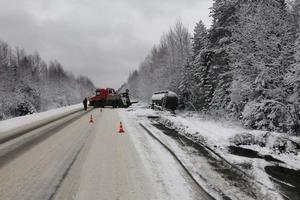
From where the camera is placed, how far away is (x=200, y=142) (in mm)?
12547

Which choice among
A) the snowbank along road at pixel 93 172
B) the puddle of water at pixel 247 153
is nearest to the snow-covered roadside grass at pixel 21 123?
the snowbank along road at pixel 93 172

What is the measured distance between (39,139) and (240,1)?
62.3 ft

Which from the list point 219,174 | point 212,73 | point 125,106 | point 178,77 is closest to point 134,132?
point 219,174

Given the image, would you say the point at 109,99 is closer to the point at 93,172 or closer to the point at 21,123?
the point at 21,123

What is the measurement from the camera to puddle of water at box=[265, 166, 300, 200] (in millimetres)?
6624

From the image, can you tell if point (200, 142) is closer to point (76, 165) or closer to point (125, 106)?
point (76, 165)

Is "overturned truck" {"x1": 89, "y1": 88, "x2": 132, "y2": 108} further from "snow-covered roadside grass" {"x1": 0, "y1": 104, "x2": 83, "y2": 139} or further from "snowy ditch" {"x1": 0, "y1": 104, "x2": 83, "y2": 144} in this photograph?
"snowy ditch" {"x1": 0, "y1": 104, "x2": 83, "y2": 144}

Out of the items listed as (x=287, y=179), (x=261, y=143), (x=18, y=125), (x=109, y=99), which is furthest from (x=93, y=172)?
(x=109, y=99)

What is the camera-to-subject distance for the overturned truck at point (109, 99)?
4394 cm

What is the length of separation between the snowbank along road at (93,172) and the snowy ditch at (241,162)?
476 mm

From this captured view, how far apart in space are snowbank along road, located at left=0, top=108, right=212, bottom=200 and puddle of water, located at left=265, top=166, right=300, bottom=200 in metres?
1.60

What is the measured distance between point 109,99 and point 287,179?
37.5 m

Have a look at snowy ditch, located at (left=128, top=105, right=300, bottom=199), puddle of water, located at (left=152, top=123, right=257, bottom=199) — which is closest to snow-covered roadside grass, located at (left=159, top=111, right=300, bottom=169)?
snowy ditch, located at (left=128, top=105, right=300, bottom=199)

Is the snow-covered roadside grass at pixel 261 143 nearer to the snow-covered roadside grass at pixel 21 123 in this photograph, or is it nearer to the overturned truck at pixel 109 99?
the snow-covered roadside grass at pixel 21 123
